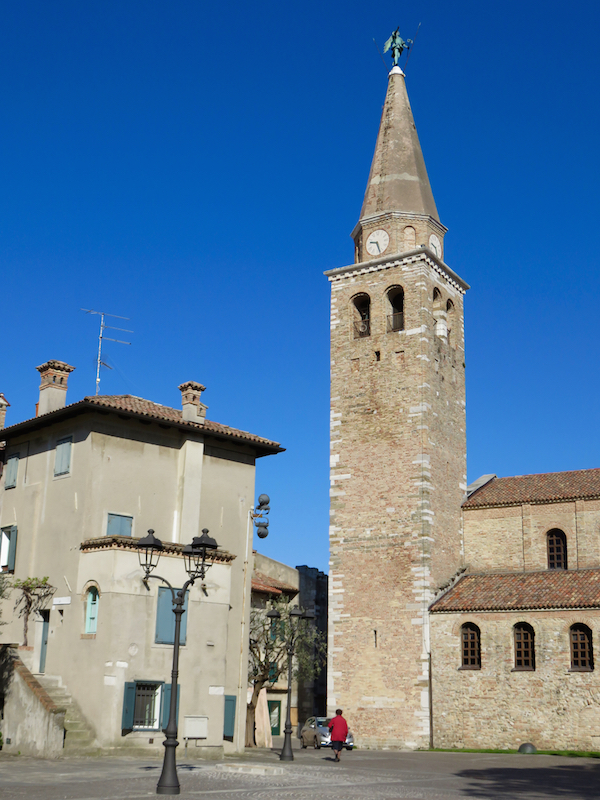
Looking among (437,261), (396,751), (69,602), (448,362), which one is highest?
(437,261)

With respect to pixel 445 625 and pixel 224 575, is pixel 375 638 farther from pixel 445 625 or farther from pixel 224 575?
pixel 224 575

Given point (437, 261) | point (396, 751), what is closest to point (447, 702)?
point (396, 751)

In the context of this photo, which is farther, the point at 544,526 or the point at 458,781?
the point at 544,526

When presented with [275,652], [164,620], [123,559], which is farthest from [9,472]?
[275,652]

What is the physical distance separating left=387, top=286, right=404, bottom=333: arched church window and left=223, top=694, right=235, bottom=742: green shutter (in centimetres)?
1747

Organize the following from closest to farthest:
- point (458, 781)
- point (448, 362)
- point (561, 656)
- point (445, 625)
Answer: point (458, 781) → point (561, 656) → point (445, 625) → point (448, 362)

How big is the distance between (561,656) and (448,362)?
13640 millimetres

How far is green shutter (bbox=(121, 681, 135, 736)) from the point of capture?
877 inches

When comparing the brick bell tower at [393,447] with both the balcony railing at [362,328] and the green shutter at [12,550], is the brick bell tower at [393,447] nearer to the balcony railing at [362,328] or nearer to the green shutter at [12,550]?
the balcony railing at [362,328]

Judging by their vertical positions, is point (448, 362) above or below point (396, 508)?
above

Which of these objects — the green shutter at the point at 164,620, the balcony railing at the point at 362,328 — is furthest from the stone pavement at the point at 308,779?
the balcony railing at the point at 362,328

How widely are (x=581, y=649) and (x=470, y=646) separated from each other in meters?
4.10

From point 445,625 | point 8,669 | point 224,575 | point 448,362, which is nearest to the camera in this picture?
point 8,669

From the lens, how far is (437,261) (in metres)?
38.7
